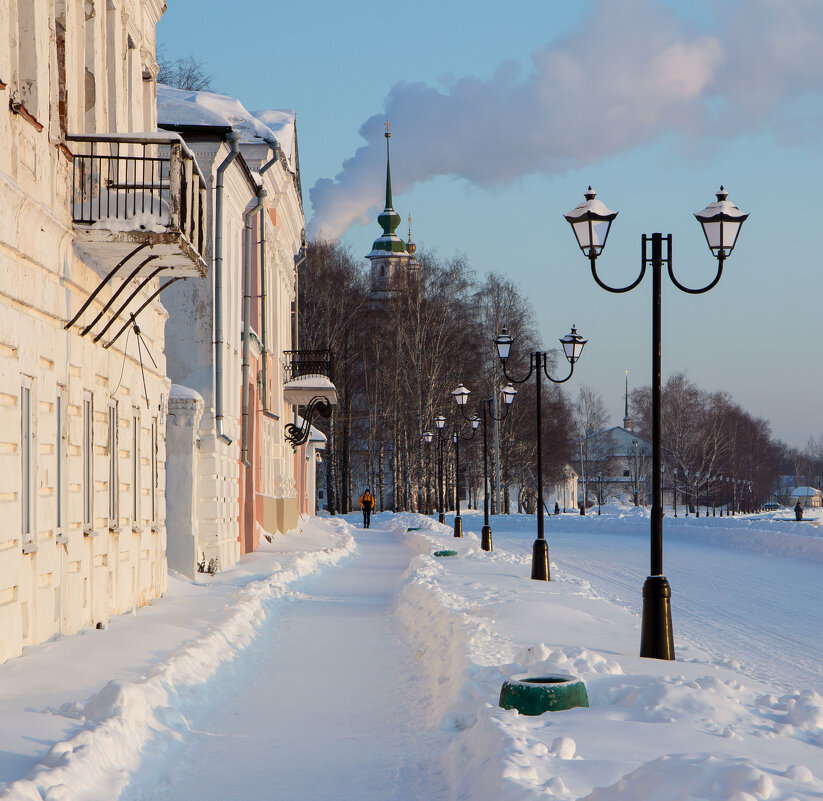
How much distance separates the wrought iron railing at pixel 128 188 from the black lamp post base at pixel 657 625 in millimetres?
5738

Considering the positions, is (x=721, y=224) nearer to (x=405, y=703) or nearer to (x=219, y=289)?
(x=405, y=703)

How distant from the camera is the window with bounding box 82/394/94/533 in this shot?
459 inches

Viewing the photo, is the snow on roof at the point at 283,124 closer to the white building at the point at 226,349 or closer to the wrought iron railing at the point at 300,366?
the white building at the point at 226,349

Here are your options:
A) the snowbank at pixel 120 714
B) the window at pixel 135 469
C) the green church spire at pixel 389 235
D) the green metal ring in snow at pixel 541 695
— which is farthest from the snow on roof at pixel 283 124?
the green church spire at pixel 389 235

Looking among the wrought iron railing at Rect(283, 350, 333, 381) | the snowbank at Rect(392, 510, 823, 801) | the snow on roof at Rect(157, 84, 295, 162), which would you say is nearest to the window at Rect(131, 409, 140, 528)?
the snowbank at Rect(392, 510, 823, 801)

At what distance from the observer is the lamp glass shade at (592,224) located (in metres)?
11.4

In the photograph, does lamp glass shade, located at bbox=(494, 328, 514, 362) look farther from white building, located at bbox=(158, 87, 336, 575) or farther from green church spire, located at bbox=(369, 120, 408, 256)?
green church spire, located at bbox=(369, 120, 408, 256)

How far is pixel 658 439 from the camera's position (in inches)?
424

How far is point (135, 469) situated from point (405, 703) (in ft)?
22.8

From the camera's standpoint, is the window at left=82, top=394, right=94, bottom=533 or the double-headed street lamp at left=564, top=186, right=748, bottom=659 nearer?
the double-headed street lamp at left=564, top=186, right=748, bottom=659

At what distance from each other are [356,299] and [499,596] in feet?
146

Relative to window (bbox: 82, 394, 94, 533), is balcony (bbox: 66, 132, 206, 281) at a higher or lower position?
higher

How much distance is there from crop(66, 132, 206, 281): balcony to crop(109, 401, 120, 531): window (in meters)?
1.79

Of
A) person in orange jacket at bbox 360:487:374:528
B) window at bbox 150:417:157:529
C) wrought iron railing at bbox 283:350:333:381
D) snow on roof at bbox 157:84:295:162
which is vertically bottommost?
person in orange jacket at bbox 360:487:374:528
